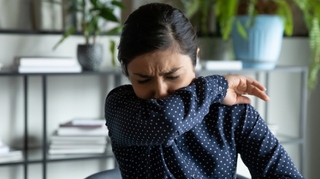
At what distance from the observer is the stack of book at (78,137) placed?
2.27 m

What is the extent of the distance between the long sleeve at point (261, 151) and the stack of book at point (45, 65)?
1.13 m

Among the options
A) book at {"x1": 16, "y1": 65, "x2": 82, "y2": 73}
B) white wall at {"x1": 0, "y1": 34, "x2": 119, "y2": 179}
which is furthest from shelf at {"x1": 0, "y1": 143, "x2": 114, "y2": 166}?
book at {"x1": 16, "y1": 65, "x2": 82, "y2": 73}

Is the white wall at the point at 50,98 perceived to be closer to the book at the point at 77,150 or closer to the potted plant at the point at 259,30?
the book at the point at 77,150

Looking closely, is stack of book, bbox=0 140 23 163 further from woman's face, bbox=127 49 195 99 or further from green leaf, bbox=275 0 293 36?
green leaf, bbox=275 0 293 36

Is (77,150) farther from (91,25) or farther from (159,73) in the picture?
(159,73)

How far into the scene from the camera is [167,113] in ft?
3.67

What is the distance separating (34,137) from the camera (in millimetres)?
2434

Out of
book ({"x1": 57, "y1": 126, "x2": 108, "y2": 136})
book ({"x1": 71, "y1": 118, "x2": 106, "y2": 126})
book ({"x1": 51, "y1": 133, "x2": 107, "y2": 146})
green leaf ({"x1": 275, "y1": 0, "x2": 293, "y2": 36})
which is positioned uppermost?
green leaf ({"x1": 275, "y1": 0, "x2": 293, "y2": 36})

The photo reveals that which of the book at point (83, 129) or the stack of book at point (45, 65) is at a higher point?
the stack of book at point (45, 65)

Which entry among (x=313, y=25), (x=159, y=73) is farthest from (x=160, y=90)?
(x=313, y=25)

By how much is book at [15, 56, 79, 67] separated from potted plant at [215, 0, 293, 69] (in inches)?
29.7

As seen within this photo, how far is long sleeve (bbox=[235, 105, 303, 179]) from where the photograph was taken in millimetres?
1214

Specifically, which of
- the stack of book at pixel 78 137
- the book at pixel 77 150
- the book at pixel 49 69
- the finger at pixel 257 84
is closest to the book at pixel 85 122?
the stack of book at pixel 78 137

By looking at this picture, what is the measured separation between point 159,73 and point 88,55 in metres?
1.20
